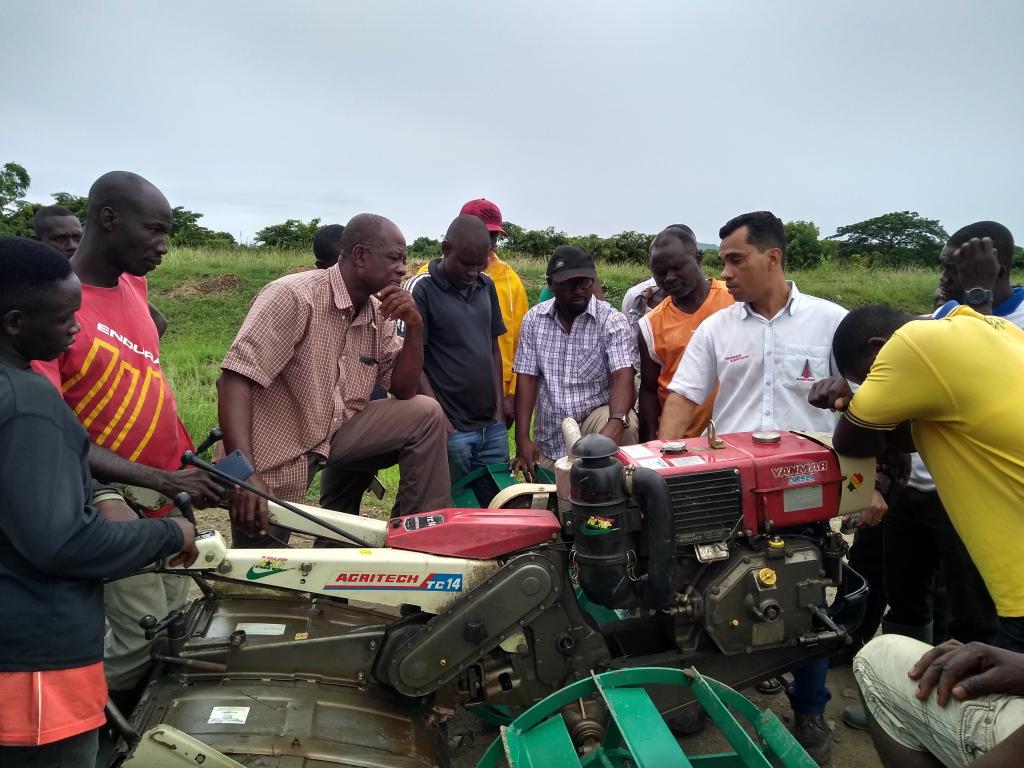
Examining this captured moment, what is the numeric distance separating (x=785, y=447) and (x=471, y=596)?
1271 mm

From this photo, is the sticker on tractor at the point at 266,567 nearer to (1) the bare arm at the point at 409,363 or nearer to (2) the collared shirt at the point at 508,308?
(1) the bare arm at the point at 409,363

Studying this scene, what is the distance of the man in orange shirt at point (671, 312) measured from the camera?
4051mm

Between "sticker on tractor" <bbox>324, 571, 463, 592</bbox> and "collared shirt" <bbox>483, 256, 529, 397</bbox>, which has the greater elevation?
"collared shirt" <bbox>483, 256, 529, 397</bbox>

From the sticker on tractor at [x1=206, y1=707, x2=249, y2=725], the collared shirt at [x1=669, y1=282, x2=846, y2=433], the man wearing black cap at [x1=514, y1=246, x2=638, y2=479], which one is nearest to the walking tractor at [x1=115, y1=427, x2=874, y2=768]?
the sticker on tractor at [x1=206, y1=707, x2=249, y2=725]

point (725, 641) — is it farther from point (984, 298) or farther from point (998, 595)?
point (984, 298)

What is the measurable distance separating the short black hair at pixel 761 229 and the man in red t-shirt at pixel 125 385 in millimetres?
2380

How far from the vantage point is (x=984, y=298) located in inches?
122

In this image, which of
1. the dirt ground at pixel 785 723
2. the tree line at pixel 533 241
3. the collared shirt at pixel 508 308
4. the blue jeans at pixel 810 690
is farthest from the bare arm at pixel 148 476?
the tree line at pixel 533 241

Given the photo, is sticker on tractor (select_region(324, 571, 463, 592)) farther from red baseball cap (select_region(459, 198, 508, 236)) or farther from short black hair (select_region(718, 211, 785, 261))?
red baseball cap (select_region(459, 198, 508, 236))

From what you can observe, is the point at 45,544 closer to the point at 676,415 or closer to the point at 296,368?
the point at 296,368

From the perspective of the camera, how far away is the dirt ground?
302 cm

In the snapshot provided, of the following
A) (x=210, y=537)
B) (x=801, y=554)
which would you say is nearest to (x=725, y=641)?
(x=801, y=554)

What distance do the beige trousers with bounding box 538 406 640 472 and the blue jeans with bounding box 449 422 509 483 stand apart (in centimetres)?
25

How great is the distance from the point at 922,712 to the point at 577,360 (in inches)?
100
